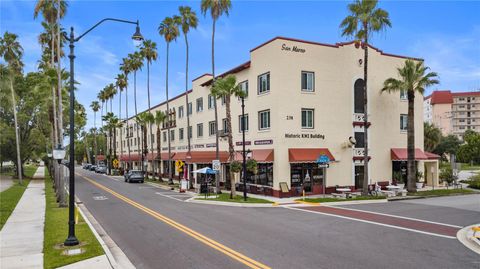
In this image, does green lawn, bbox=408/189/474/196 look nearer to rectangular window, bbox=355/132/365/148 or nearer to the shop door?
the shop door

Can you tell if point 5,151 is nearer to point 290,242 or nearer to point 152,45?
point 152,45

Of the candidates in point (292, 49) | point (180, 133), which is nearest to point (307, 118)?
point (292, 49)

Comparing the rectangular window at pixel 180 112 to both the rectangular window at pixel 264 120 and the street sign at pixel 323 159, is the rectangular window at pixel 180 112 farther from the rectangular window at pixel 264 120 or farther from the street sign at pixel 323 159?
the street sign at pixel 323 159

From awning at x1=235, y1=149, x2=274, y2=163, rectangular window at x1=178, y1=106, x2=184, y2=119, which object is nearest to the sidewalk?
awning at x1=235, y1=149, x2=274, y2=163

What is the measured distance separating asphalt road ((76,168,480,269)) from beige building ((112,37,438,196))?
8.11m

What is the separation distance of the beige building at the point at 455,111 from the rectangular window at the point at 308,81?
4356 inches

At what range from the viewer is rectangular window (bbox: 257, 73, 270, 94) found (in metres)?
29.0

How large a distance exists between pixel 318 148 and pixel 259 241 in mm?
17515

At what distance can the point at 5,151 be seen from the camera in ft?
166

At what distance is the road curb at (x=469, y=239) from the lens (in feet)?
39.5

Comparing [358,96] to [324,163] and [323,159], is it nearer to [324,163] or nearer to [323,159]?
[324,163]

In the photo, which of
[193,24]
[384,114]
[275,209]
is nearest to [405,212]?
[275,209]

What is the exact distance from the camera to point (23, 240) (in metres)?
12.6

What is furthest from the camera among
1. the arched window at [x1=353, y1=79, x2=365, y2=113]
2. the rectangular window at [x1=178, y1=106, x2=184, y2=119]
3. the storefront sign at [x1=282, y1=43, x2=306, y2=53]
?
the rectangular window at [x1=178, y1=106, x2=184, y2=119]
